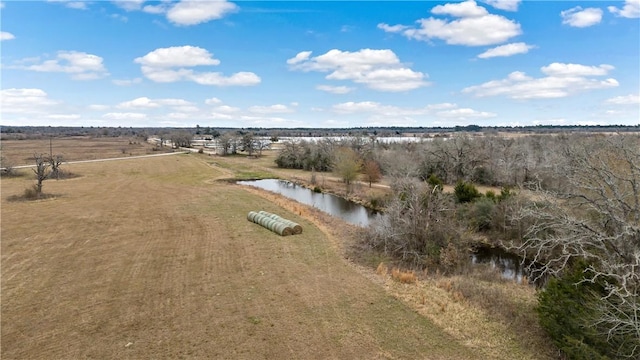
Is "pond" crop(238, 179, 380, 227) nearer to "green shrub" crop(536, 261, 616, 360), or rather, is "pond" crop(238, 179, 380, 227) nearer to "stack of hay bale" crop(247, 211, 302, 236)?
"stack of hay bale" crop(247, 211, 302, 236)

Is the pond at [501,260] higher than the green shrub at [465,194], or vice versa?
the green shrub at [465,194]

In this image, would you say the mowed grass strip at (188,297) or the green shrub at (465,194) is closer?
the mowed grass strip at (188,297)

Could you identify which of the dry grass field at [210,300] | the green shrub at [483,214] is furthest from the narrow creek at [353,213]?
the dry grass field at [210,300]

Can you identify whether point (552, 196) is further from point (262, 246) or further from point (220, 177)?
point (220, 177)

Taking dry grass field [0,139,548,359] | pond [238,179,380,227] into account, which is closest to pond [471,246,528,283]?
pond [238,179,380,227]

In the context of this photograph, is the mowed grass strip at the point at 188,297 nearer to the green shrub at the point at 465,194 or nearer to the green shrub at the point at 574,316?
the green shrub at the point at 574,316

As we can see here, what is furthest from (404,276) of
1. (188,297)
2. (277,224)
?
(277,224)

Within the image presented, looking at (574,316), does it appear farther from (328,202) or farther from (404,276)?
(328,202)
